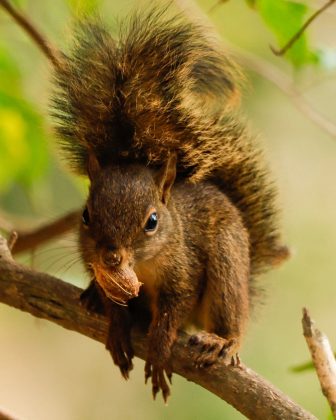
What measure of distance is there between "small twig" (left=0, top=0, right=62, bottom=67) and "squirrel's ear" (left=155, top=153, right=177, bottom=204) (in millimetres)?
446

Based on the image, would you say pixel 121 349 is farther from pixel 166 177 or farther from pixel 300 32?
pixel 300 32

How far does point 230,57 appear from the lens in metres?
2.84

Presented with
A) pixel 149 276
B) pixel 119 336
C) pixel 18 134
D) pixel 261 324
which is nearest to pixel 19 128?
pixel 18 134

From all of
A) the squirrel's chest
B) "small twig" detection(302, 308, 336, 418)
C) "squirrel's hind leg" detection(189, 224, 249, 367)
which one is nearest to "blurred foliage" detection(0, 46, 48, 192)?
the squirrel's chest

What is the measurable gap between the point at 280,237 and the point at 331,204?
2.59 meters

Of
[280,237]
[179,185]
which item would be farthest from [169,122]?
[280,237]

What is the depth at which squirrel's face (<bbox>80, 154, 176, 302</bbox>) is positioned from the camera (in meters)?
2.25

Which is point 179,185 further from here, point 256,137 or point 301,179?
point 301,179

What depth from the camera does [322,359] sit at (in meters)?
2.22

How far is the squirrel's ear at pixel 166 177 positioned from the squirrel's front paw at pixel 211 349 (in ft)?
1.37

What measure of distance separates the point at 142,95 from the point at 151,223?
0.42 meters

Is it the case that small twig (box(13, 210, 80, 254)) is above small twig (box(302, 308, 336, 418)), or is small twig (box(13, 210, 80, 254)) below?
below

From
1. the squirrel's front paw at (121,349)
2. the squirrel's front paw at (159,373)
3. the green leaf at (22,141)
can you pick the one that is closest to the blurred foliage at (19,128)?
the green leaf at (22,141)

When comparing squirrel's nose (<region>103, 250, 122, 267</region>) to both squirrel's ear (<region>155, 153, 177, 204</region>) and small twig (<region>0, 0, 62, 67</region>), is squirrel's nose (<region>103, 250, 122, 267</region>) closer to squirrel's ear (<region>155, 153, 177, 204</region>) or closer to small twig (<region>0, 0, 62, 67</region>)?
squirrel's ear (<region>155, 153, 177, 204</region>)
